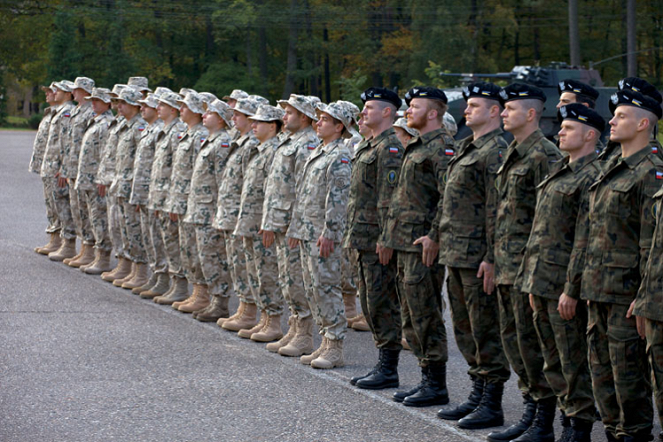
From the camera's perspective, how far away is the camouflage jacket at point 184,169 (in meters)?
10.6

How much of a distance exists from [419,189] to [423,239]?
37 centimetres

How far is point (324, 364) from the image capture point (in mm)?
8164

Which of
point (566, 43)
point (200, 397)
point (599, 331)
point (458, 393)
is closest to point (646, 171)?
point (599, 331)

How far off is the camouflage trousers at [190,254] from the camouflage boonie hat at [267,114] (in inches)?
61.4

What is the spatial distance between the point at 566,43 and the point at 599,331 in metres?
52.8

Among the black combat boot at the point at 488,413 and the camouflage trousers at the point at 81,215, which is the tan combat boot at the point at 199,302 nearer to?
the camouflage trousers at the point at 81,215

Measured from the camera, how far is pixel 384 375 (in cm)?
757

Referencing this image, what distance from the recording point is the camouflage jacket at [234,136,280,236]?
9.31 meters

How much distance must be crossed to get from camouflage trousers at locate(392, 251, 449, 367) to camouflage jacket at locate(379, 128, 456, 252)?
5.7 inches

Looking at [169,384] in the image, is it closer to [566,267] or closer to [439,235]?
[439,235]

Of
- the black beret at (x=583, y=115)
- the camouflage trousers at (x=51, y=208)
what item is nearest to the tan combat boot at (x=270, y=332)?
the black beret at (x=583, y=115)

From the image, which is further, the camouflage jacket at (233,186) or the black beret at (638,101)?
the camouflage jacket at (233,186)

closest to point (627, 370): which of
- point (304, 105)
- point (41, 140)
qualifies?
point (304, 105)

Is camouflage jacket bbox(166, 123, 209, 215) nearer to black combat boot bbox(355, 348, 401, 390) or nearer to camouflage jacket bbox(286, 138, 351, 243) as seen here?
camouflage jacket bbox(286, 138, 351, 243)
